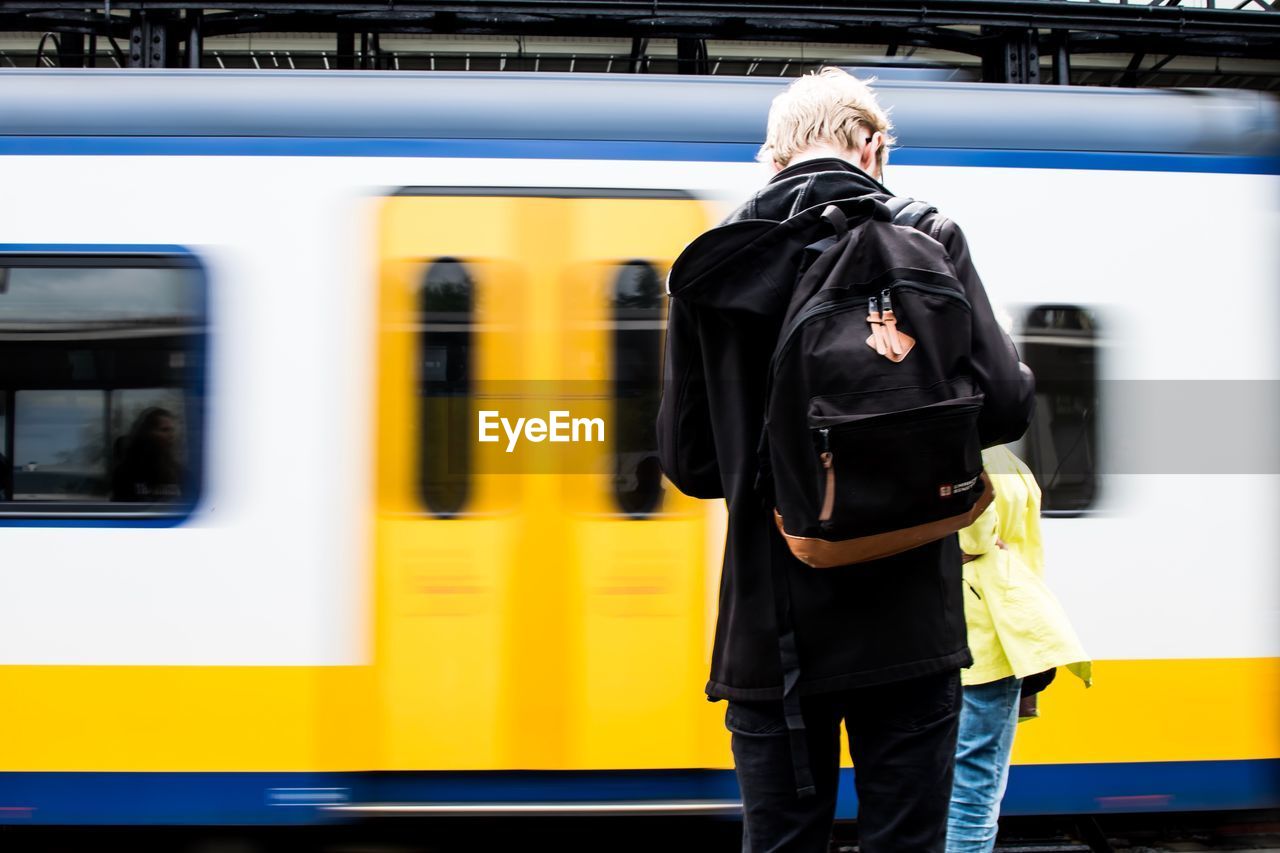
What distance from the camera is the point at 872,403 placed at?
53.4 inches

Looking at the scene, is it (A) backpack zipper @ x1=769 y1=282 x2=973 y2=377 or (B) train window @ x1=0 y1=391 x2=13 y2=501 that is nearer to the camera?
(A) backpack zipper @ x1=769 y1=282 x2=973 y2=377

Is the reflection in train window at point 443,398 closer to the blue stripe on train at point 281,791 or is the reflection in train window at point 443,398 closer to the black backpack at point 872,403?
the blue stripe on train at point 281,791

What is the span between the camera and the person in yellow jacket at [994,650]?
2457 mm

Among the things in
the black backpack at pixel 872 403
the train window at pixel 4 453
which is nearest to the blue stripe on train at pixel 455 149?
the train window at pixel 4 453

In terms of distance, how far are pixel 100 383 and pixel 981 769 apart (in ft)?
9.65

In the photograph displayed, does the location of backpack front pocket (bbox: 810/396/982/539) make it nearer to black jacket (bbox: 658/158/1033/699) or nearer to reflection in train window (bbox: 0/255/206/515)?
black jacket (bbox: 658/158/1033/699)

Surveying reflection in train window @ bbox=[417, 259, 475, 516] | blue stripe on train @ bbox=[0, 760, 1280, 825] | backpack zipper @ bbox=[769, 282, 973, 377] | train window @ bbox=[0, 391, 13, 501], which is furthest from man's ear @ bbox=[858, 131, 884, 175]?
train window @ bbox=[0, 391, 13, 501]

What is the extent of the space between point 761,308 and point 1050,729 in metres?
2.46

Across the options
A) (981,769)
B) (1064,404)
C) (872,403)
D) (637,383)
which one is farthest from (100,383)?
(1064,404)

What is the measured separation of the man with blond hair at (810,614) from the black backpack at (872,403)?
0.06m

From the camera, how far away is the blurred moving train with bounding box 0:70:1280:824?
10.3 ft

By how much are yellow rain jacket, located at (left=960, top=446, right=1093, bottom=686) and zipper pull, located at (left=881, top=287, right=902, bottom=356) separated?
4.06 feet

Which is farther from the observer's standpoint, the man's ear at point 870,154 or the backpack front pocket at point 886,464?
the man's ear at point 870,154

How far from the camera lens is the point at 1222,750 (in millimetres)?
3297
